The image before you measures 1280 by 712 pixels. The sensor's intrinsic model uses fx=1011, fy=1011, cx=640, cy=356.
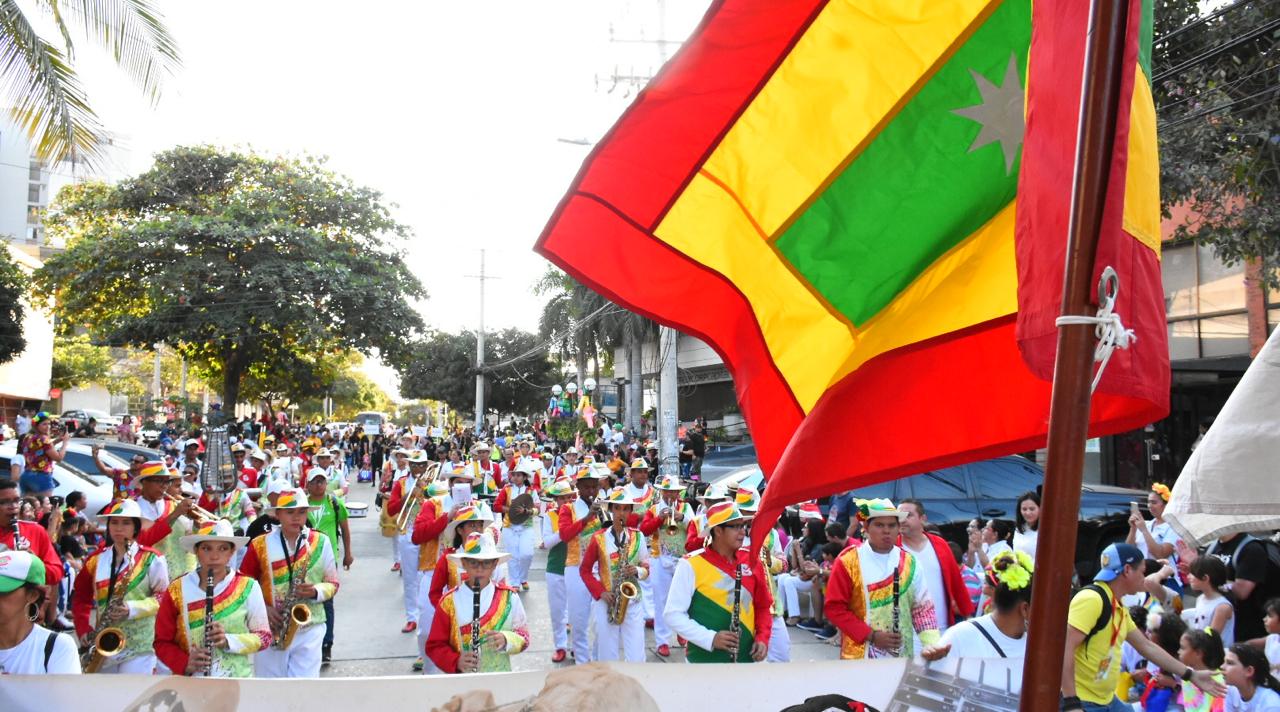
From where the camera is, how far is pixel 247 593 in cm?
627

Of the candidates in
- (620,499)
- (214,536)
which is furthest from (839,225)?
(620,499)

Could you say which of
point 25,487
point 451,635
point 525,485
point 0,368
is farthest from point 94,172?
point 0,368

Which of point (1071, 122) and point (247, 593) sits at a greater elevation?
point (1071, 122)

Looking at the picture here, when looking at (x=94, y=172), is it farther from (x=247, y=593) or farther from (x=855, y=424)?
(x=855, y=424)

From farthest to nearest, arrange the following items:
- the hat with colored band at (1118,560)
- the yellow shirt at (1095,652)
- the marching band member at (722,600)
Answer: the marching band member at (722,600) → the hat with colored band at (1118,560) → the yellow shirt at (1095,652)

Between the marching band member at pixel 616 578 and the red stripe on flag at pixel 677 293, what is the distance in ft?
18.0

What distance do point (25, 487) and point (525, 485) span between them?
6.81 metres

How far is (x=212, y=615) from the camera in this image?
6008mm

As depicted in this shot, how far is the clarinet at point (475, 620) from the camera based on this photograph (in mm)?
6340

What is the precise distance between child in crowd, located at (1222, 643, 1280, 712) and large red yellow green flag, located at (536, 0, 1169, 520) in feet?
12.3

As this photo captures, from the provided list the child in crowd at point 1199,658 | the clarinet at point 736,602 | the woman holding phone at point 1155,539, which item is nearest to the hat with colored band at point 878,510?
the clarinet at point 736,602

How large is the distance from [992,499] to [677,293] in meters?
11.3

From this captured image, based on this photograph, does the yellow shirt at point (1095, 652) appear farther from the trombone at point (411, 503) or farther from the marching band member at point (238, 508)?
the marching band member at point (238, 508)

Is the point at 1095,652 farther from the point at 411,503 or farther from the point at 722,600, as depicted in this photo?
the point at 411,503
